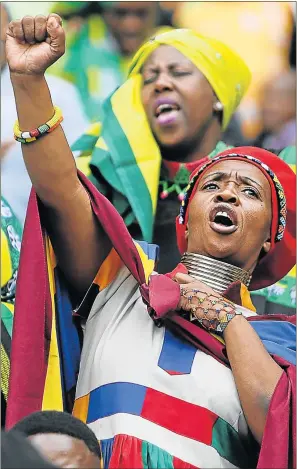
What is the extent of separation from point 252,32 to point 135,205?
4.53 feet

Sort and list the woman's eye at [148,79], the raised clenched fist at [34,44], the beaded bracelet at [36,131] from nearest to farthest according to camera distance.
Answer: the raised clenched fist at [34,44]
the beaded bracelet at [36,131]
the woman's eye at [148,79]

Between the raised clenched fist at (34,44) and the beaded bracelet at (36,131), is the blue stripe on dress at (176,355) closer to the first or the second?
the beaded bracelet at (36,131)

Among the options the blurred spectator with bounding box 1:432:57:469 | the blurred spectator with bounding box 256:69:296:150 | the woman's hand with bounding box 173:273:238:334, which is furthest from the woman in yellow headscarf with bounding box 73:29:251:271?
the blurred spectator with bounding box 1:432:57:469

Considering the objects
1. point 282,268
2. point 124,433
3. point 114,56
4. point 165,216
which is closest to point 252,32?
point 114,56

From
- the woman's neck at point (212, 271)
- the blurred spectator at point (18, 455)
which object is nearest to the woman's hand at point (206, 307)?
the woman's neck at point (212, 271)

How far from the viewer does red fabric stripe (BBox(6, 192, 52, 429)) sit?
10.6ft

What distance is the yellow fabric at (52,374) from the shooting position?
327 centimetres

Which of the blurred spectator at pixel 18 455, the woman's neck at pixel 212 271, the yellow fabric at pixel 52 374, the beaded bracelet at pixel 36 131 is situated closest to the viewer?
the blurred spectator at pixel 18 455

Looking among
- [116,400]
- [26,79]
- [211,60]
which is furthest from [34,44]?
[211,60]

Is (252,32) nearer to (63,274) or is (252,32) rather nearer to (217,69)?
(217,69)

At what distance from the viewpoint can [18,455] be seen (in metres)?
2.25

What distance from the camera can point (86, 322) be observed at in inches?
136

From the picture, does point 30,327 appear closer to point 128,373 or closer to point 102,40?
point 128,373

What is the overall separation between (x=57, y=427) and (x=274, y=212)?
53.6 inches
